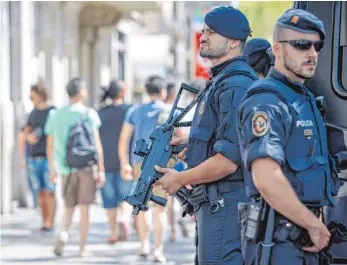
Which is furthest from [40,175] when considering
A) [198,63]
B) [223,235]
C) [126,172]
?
[223,235]

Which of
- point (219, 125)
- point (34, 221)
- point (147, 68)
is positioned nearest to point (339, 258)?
point (219, 125)

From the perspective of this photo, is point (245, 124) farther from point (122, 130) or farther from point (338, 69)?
point (122, 130)

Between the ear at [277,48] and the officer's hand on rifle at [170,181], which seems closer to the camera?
the ear at [277,48]

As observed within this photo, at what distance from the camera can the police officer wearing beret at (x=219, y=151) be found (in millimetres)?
4551

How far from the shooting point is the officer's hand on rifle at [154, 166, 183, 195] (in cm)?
460

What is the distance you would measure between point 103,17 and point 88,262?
12275 millimetres

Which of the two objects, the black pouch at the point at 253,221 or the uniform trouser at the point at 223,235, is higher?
the black pouch at the point at 253,221

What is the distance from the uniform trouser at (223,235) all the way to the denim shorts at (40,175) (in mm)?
7343

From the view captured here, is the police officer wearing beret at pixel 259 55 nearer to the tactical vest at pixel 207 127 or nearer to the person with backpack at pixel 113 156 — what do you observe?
the tactical vest at pixel 207 127

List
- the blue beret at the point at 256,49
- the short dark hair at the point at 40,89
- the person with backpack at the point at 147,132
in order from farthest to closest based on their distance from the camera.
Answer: the short dark hair at the point at 40,89
the person with backpack at the point at 147,132
the blue beret at the point at 256,49

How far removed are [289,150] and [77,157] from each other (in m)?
6.30

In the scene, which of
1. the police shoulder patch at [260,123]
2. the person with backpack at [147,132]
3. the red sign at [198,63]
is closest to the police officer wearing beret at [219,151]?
the police shoulder patch at [260,123]

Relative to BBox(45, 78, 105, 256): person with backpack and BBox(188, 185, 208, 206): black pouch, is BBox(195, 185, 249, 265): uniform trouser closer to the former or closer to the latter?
BBox(188, 185, 208, 206): black pouch

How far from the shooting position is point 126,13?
868 inches
